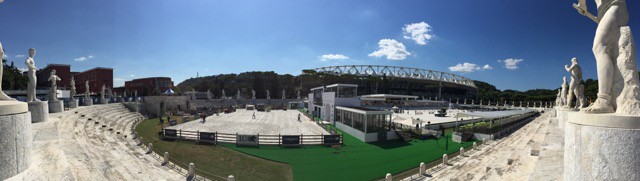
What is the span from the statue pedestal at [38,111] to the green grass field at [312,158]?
17.5 feet

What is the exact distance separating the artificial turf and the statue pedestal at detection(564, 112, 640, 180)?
8400mm

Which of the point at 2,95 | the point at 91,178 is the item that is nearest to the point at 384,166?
the point at 91,178

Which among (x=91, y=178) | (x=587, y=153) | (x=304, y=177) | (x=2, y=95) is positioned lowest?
(x=304, y=177)

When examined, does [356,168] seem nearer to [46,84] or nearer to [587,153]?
[587,153]

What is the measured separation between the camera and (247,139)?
54.2 feet

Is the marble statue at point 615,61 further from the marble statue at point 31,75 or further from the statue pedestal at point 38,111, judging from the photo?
the marble statue at point 31,75

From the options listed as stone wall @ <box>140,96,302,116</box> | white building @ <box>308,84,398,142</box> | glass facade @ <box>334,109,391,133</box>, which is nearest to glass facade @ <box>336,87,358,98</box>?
white building @ <box>308,84,398,142</box>

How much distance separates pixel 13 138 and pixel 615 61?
7.99 m

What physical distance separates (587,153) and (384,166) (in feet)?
32.8

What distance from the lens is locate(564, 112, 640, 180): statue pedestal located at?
2795 mm

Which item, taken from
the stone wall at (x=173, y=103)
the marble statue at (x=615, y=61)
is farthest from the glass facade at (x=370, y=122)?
the stone wall at (x=173, y=103)

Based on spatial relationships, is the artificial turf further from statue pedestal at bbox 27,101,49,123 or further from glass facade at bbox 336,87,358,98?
statue pedestal at bbox 27,101,49,123

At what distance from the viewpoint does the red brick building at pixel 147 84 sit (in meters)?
62.9

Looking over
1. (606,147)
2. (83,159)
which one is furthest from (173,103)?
(606,147)
